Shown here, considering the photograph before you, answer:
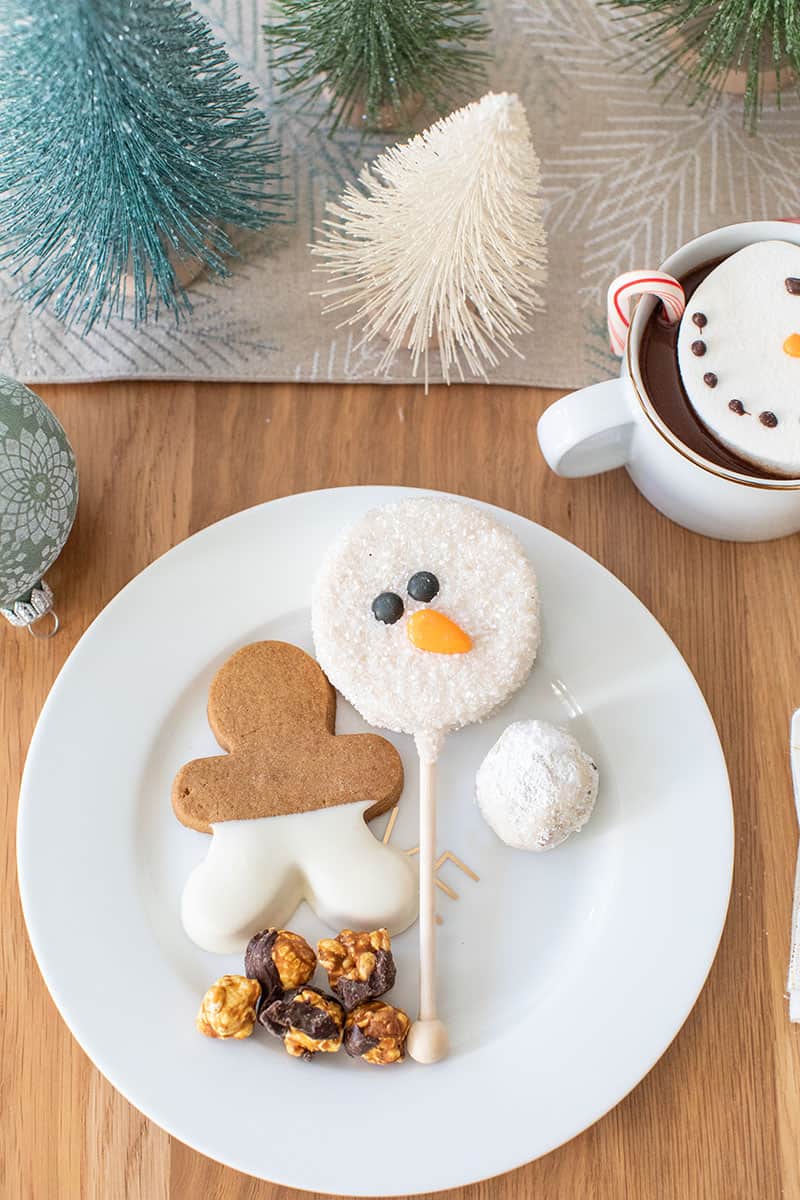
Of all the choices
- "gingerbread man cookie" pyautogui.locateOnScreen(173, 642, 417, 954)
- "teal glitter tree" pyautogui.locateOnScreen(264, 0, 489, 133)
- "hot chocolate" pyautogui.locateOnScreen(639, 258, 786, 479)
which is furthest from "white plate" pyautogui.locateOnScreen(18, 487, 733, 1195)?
"teal glitter tree" pyautogui.locateOnScreen(264, 0, 489, 133)

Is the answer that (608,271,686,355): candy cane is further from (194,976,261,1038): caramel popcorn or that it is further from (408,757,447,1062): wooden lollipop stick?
(194,976,261,1038): caramel popcorn

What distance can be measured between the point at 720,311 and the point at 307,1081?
0.61 metres

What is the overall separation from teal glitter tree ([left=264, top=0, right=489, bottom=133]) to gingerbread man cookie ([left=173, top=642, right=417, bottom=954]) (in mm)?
453

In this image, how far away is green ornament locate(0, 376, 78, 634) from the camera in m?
0.78

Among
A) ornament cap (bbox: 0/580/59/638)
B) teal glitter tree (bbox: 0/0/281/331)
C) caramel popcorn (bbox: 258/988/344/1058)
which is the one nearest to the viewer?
teal glitter tree (bbox: 0/0/281/331)

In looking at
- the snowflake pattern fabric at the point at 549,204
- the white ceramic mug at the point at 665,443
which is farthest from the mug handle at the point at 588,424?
the snowflake pattern fabric at the point at 549,204

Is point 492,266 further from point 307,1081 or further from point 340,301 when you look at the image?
point 307,1081

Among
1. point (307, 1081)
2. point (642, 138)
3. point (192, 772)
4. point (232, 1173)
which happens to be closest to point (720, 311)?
point (642, 138)

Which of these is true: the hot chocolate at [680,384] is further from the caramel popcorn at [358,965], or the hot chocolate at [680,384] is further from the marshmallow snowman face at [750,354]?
the caramel popcorn at [358,965]

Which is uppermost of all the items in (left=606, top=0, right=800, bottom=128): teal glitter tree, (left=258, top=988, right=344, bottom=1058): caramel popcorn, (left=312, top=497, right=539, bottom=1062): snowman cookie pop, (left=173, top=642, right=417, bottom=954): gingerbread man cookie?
(left=606, top=0, right=800, bottom=128): teal glitter tree

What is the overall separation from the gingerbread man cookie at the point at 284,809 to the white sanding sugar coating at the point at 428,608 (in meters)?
0.04

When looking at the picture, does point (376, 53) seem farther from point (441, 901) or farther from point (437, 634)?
point (441, 901)

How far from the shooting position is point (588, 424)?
0.78 meters

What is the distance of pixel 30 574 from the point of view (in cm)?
81
